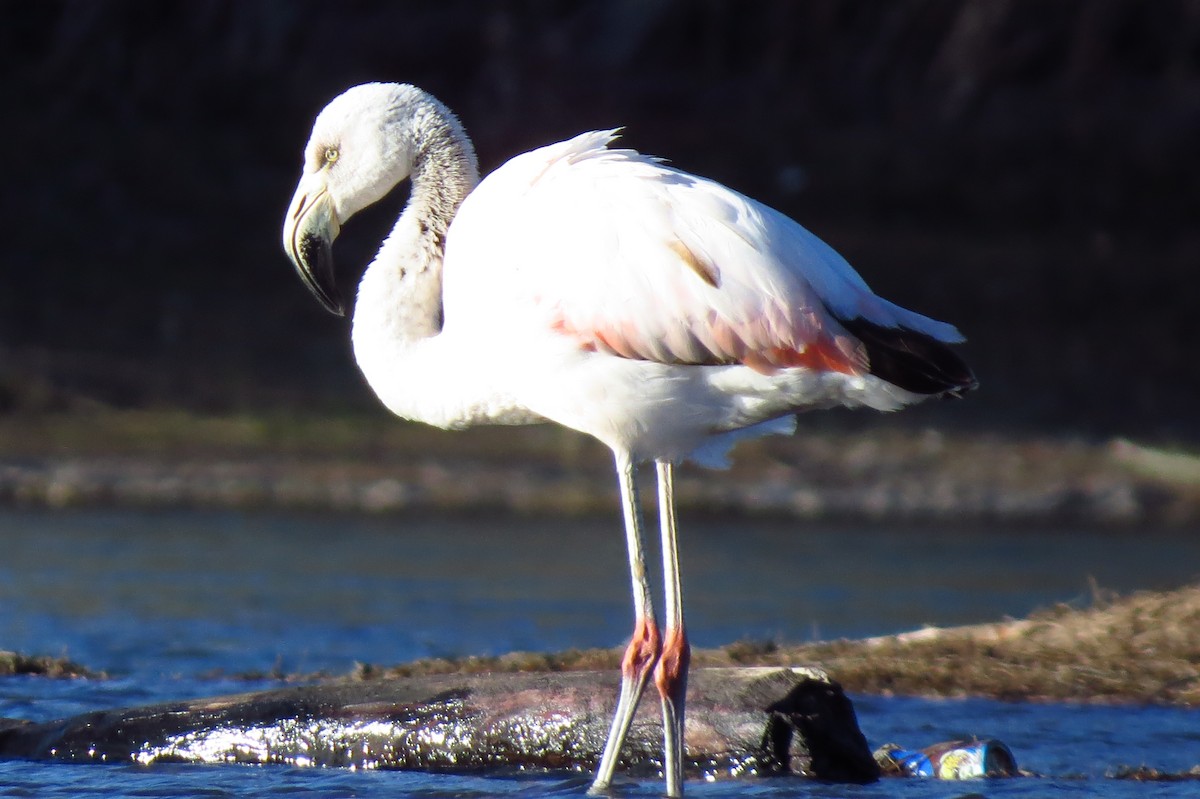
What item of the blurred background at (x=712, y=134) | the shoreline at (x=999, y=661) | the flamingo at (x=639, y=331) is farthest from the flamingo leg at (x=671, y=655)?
the blurred background at (x=712, y=134)

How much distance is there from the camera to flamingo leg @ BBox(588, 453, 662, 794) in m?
5.18

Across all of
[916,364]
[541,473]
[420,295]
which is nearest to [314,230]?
[420,295]

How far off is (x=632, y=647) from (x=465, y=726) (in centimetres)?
59

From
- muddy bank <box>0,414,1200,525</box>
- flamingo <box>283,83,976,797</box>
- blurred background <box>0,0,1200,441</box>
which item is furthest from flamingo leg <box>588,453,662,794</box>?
blurred background <box>0,0,1200,441</box>

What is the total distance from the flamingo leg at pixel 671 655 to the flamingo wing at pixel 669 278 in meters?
0.47

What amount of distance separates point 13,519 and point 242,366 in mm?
4369

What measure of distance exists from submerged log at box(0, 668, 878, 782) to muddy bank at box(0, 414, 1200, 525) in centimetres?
845

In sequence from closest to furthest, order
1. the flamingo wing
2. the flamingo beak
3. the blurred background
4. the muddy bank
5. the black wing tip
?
the black wing tip
the flamingo wing
the flamingo beak
the muddy bank
the blurred background

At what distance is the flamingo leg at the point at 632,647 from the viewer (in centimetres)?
518

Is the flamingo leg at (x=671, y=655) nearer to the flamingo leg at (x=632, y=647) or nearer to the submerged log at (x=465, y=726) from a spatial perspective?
the flamingo leg at (x=632, y=647)

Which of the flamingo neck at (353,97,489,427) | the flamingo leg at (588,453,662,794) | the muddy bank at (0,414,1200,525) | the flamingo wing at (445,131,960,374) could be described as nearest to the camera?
the flamingo wing at (445,131,960,374)

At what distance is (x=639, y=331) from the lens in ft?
16.2

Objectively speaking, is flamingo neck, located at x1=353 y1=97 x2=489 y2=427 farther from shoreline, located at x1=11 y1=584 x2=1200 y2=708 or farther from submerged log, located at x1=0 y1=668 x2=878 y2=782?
shoreline, located at x1=11 y1=584 x2=1200 y2=708

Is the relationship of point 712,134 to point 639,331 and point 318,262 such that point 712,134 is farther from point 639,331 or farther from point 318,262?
point 639,331
